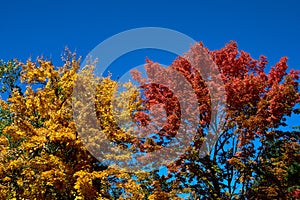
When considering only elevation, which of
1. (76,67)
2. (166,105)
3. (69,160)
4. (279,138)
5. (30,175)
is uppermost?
(76,67)

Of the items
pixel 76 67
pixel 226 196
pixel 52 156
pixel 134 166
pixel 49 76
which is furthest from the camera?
pixel 76 67

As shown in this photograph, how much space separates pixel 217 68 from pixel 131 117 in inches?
176

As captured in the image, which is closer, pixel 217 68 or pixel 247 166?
pixel 247 166

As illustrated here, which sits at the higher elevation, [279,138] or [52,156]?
[279,138]

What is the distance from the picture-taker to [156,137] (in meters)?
15.2

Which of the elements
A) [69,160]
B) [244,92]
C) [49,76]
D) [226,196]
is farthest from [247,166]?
[49,76]

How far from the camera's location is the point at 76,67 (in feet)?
60.3

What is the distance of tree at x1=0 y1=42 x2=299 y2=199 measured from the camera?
14.1m

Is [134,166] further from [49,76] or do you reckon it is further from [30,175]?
[49,76]

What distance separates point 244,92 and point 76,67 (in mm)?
8459

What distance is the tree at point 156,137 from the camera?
14102 mm

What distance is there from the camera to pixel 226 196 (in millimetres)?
14656

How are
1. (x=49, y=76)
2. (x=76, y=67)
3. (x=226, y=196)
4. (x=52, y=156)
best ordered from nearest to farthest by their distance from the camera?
(x=52, y=156)
(x=226, y=196)
(x=49, y=76)
(x=76, y=67)

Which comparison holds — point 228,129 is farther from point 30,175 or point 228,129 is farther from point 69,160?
point 30,175
